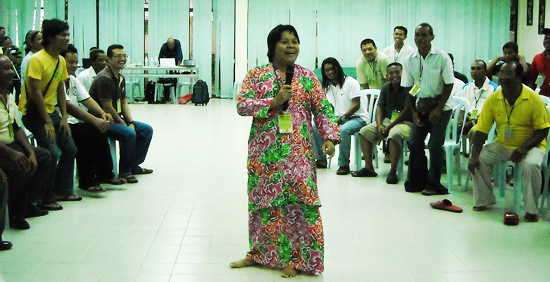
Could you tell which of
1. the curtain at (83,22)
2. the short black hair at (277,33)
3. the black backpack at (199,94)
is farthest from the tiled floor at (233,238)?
the curtain at (83,22)

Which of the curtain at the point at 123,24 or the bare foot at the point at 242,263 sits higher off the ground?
the curtain at the point at 123,24

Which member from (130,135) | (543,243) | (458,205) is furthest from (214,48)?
(543,243)

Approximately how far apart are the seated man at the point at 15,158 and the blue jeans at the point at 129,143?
1.23m

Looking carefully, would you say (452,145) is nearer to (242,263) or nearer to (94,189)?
(242,263)

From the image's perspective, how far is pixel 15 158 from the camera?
11.5ft

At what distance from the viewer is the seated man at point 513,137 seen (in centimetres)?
391

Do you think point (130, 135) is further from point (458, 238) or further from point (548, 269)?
point (548, 269)

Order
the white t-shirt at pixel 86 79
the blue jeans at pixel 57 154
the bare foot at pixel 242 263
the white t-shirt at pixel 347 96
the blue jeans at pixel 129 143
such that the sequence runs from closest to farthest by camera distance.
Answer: the bare foot at pixel 242 263, the blue jeans at pixel 57 154, the blue jeans at pixel 129 143, the white t-shirt at pixel 86 79, the white t-shirt at pixel 347 96

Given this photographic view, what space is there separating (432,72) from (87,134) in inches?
111

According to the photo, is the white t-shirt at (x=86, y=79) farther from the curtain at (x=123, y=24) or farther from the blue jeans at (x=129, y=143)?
the curtain at (x=123, y=24)

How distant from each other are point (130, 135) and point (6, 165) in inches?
68.5

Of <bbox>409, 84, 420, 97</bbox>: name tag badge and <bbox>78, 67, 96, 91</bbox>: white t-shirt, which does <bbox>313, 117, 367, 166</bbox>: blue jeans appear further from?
<bbox>78, 67, 96, 91</bbox>: white t-shirt

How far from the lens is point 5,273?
2.90 m

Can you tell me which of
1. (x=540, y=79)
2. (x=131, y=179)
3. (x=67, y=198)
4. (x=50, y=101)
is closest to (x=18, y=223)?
(x=67, y=198)
